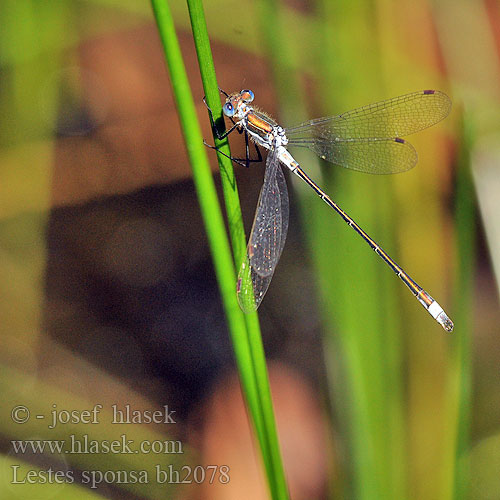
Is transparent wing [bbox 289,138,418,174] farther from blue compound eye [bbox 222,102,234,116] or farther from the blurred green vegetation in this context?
blue compound eye [bbox 222,102,234,116]

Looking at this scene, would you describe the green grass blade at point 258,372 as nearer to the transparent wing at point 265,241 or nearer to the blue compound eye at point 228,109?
the transparent wing at point 265,241

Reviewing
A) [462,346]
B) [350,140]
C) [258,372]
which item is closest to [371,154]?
[350,140]

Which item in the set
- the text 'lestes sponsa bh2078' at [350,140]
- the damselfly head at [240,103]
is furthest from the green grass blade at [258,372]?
the damselfly head at [240,103]

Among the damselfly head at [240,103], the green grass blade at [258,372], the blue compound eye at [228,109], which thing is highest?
the damselfly head at [240,103]

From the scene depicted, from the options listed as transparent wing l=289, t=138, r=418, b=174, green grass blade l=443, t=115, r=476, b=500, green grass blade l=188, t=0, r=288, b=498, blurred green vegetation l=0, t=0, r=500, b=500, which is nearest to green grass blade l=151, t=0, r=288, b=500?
green grass blade l=188, t=0, r=288, b=498

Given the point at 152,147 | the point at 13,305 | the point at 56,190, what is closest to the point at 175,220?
the point at 152,147

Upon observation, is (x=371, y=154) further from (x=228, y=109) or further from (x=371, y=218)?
(x=228, y=109)
